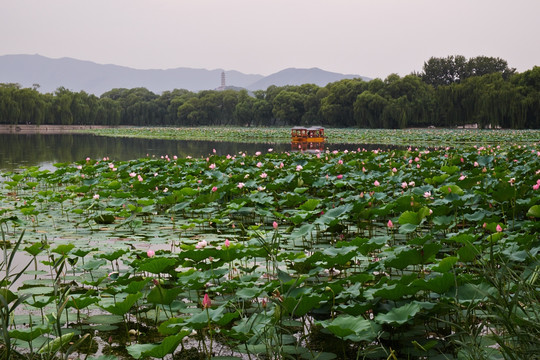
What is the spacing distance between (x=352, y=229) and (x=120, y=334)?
10.1 ft

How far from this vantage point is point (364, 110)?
53188mm

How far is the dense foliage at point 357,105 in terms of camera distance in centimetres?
4394

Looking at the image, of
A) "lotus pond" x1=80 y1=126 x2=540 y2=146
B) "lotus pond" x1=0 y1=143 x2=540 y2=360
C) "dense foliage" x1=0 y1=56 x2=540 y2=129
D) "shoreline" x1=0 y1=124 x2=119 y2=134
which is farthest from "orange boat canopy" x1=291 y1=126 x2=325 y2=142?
"shoreline" x1=0 y1=124 x2=119 y2=134

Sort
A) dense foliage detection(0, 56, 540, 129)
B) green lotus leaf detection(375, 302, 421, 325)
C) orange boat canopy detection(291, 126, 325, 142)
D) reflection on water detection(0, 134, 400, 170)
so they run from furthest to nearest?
dense foliage detection(0, 56, 540, 129) < orange boat canopy detection(291, 126, 325, 142) < reflection on water detection(0, 134, 400, 170) < green lotus leaf detection(375, 302, 421, 325)

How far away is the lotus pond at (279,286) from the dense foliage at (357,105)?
41148mm

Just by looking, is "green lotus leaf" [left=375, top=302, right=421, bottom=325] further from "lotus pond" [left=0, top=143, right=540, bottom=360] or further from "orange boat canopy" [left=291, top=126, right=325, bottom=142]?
"orange boat canopy" [left=291, top=126, right=325, bottom=142]

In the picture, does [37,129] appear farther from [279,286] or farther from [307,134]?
[279,286]

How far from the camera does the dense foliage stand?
43938 millimetres

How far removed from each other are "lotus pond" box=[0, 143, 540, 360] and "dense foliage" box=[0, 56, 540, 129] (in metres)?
41.1

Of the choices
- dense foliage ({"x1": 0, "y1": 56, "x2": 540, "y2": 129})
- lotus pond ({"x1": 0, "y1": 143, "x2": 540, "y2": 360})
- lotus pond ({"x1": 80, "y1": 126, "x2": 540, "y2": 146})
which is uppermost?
dense foliage ({"x1": 0, "y1": 56, "x2": 540, "y2": 129})

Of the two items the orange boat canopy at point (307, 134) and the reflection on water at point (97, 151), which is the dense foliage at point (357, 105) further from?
the reflection on water at point (97, 151)

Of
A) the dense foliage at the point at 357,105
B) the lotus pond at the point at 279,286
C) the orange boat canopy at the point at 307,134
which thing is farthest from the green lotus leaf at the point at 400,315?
the dense foliage at the point at 357,105

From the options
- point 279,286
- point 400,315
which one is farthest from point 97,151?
point 400,315

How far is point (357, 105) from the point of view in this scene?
5322 cm
